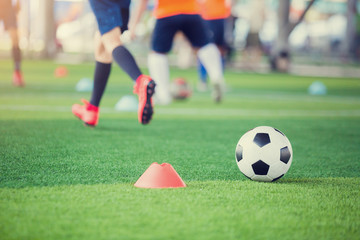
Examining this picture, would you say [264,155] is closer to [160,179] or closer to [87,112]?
[160,179]

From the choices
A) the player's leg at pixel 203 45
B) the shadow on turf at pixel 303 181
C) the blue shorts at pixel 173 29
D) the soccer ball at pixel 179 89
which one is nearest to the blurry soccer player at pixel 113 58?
the shadow on turf at pixel 303 181

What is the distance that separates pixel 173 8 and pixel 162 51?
61 centimetres

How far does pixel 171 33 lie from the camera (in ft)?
23.0

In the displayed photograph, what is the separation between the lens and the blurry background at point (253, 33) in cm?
2253

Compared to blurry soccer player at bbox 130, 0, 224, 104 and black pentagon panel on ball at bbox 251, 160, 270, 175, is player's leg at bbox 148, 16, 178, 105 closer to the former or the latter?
blurry soccer player at bbox 130, 0, 224, 104

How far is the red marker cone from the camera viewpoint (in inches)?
112

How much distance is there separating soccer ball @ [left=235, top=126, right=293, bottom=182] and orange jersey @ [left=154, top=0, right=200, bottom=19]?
13.1 feet

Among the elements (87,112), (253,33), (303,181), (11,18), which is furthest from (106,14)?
(253,33)

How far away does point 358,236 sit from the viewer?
216cm

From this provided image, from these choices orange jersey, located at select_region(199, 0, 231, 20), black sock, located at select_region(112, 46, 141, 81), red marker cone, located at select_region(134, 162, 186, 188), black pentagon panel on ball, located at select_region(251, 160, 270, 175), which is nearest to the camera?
red marker cone, located at select_region(134, 162, 186, 188)

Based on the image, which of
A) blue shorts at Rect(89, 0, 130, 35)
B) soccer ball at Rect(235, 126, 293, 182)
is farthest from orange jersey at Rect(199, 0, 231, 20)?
soccer ball at Rect(235, 126, 293, 182)

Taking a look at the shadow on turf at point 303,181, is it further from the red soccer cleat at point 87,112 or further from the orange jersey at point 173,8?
the orange jersey at point 173,8

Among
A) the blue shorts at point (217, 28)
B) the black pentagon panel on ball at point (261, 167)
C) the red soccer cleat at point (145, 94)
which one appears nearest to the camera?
the black pentagon panel on ball at point (261, 167)

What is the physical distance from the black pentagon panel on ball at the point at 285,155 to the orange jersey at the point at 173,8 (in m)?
4.12
